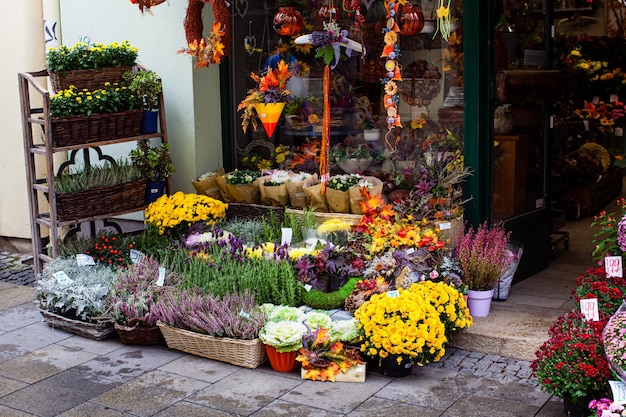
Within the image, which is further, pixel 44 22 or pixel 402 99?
pixel 44 22

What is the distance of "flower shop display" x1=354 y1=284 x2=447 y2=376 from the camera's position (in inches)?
224

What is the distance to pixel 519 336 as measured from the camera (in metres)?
6.25

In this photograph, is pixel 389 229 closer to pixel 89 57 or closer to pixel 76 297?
pixel 76 297

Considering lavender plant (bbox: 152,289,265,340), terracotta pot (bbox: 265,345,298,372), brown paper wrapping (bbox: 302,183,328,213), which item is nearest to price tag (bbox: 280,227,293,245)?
brown paper wrapping (bbox: 302,183,328,213)

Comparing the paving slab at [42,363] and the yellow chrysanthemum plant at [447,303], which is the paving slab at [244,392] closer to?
the yellow chrysanthemum plant at [447,303]

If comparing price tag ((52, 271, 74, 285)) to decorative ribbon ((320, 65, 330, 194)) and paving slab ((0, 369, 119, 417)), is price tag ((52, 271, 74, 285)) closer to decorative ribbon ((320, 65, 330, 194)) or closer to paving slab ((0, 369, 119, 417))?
paving slab ((0, 369, 119, 417))

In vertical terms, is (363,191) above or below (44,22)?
below

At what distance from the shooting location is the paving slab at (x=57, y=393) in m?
5.54

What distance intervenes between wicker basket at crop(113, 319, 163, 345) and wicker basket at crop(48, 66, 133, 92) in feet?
7.88

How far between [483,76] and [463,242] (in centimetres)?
152

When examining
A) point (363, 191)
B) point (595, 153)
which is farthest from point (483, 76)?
point (595, 153)

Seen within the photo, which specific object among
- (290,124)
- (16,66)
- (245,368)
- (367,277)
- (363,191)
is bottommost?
(245,368)

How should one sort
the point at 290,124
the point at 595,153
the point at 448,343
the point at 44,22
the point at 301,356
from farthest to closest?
the point at 595,153
the point at 44,22
the point at 290,124
the point at 448,343
the point at 301,356

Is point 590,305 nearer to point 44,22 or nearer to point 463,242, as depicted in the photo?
point 463,242
